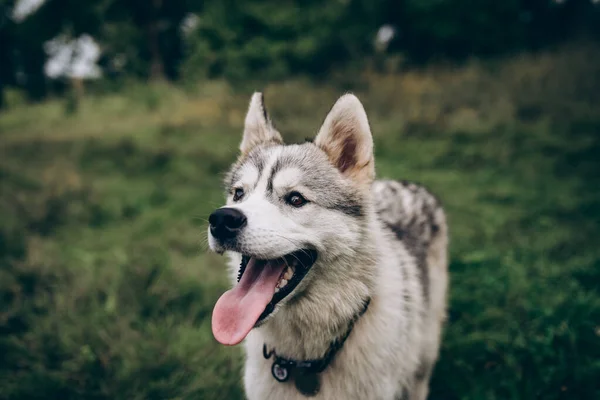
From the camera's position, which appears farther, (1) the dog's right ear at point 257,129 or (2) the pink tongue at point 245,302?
(1) the dog's right ear at point 257,129

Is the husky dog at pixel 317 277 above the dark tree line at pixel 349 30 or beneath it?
beneath

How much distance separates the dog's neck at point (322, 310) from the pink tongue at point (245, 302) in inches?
7.4

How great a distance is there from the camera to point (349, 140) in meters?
2.47

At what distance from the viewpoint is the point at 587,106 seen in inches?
317

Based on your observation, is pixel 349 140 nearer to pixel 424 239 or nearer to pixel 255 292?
pixel 255 292

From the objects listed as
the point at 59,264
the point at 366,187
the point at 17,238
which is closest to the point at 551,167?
the point at 366,187

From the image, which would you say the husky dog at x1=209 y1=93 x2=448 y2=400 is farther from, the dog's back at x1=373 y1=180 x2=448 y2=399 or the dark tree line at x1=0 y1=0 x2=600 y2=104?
the dark tree line at x1=0 y1=0 x2=600 y2=104

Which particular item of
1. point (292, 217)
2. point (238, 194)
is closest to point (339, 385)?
point (292, 217)

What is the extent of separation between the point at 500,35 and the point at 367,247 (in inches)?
668

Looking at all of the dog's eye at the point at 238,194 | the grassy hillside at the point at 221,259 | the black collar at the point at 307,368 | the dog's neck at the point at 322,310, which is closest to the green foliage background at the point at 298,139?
the grassy hillside at the point at 221,259

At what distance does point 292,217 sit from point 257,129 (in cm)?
86

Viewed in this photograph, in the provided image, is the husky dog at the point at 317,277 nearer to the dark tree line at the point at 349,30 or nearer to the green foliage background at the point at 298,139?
the green foliage background at the point at 298,139

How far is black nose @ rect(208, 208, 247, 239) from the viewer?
197 cm

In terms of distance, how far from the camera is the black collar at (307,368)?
2.20 meters
